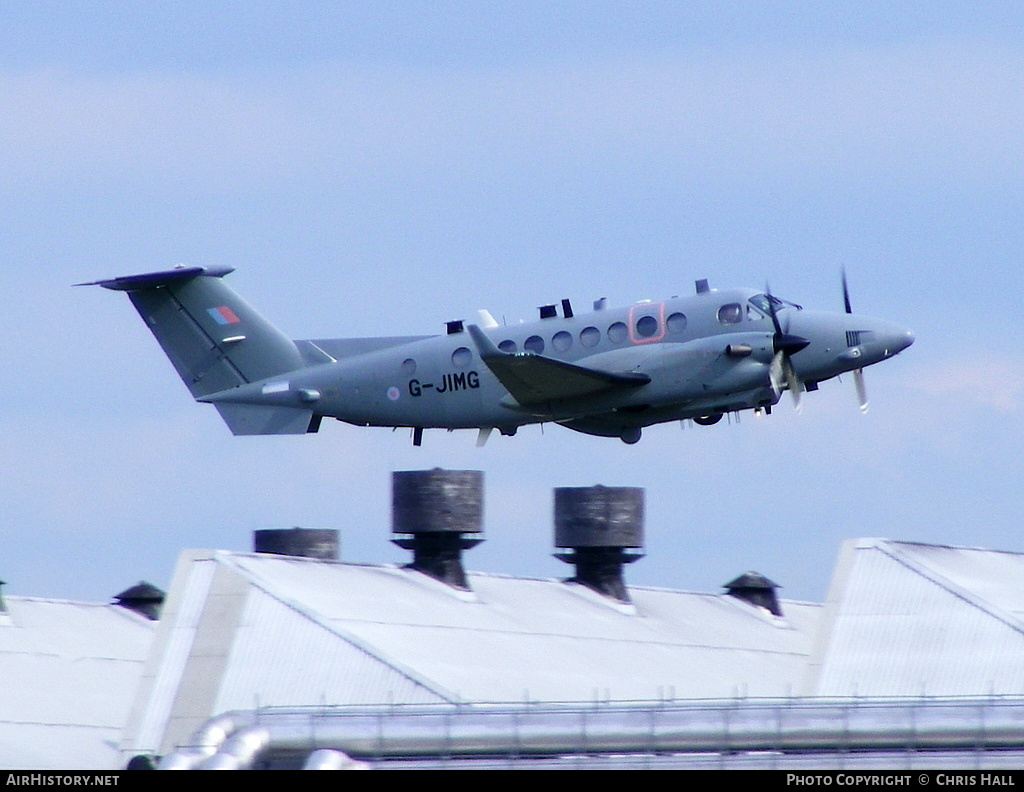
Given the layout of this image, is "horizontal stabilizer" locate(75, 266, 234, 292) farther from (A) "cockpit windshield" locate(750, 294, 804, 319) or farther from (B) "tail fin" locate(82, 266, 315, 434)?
(A) "cockpit windshield" locate(750, 294, 804, 319)

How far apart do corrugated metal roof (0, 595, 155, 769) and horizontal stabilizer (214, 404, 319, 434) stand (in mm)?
8772

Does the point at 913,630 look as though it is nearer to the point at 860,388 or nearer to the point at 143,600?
the point at 860,388

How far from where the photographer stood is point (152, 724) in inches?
1730

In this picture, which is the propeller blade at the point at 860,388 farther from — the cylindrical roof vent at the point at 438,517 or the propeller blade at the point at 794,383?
the cylindrical roof vent at the point at 438,517

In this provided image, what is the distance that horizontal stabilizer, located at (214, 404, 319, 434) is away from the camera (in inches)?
1742

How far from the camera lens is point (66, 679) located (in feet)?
175

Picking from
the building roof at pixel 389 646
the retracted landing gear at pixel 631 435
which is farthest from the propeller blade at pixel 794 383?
the building roof at pixel 389 646

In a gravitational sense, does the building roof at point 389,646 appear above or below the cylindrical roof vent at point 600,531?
below

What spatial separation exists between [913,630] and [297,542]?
21597 millimetres

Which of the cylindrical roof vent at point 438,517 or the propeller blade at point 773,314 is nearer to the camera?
the propeller blade at point 773,314

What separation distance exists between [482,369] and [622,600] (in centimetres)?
2002

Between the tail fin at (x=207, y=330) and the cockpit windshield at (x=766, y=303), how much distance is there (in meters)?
11.7

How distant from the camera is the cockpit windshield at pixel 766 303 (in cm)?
4028

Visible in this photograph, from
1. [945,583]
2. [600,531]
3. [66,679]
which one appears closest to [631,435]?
[945,583]
